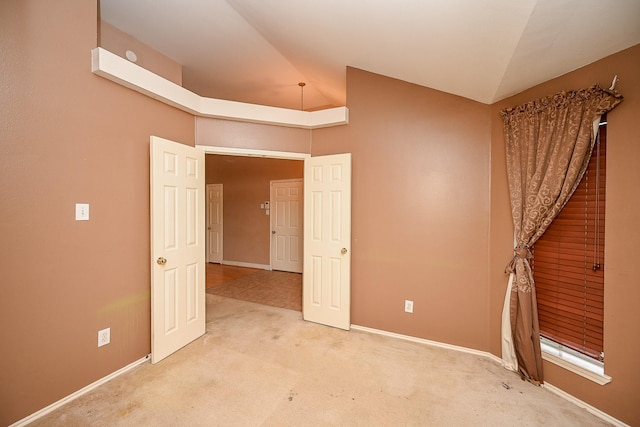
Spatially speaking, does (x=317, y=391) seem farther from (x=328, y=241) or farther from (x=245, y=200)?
(x=245, y=200)

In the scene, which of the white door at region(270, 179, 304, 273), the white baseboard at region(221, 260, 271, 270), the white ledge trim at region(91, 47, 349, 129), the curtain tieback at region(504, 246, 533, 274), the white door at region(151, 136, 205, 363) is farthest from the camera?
the white baseboard at region(221, 260, 271, 270)

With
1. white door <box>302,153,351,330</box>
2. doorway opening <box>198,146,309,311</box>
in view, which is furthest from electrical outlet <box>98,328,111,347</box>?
doorway opening <box>198,146,309,311</box>

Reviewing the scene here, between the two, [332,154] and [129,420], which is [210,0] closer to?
[332,154]

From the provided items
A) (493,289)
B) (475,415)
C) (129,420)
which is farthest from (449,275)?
(129,420)

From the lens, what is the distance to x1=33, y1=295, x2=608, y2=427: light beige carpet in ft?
5.68

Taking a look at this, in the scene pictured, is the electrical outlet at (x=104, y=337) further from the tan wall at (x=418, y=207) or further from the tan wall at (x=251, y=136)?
the tan wall at (x=418, y=207)

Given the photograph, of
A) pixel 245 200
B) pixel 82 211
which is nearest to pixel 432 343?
pixel 82 211

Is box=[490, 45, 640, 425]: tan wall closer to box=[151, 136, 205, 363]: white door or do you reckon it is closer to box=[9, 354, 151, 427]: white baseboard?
box=[151, 136, 205, 363]: white door

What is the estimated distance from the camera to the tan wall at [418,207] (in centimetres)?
253

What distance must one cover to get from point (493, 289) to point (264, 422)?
222 centimetres

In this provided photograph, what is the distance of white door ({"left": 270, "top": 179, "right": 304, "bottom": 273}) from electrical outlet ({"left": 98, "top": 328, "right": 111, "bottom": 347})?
12.3 feet

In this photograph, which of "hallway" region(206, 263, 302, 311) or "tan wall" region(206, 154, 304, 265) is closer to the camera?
"hallway" region(206, 263, 302, 311)

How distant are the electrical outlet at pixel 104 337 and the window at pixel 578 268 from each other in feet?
11.6

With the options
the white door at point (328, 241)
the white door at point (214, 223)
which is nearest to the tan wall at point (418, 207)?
the white door at point (328, 241)
